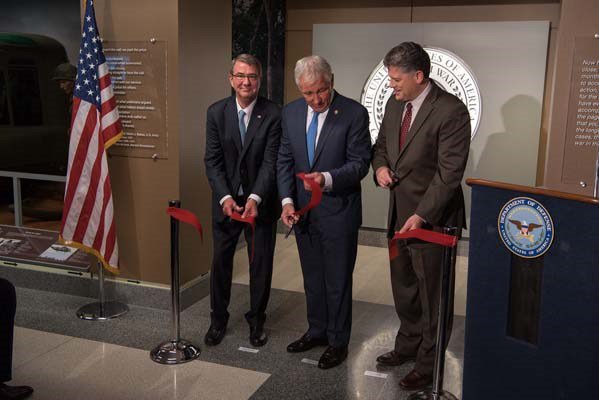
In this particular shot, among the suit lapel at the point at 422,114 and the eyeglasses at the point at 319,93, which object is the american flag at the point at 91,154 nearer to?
the eyeglasses at the point at 319,93

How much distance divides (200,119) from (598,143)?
8.74ft

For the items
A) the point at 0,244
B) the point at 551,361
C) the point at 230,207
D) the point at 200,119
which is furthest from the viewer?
the point at 0,244

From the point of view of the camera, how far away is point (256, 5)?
5.68m

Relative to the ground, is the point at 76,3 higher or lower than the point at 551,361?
higher

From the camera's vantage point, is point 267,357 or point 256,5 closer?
point 267,357

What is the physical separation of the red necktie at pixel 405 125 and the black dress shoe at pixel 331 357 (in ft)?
3.96

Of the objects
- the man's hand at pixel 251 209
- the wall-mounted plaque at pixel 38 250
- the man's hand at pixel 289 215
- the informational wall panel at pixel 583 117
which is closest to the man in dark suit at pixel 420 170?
the man's hand at pixel 289 215

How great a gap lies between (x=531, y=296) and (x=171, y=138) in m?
2.59

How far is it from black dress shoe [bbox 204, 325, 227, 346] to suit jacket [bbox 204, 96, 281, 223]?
709 mm

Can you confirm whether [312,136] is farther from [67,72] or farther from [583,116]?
[67,72]

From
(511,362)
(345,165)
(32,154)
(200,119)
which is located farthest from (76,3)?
(511,362)

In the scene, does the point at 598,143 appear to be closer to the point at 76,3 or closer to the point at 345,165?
the point at 345,165

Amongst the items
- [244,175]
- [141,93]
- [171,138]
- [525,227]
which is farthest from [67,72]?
[525,227]

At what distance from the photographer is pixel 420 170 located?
3094 millimetres
